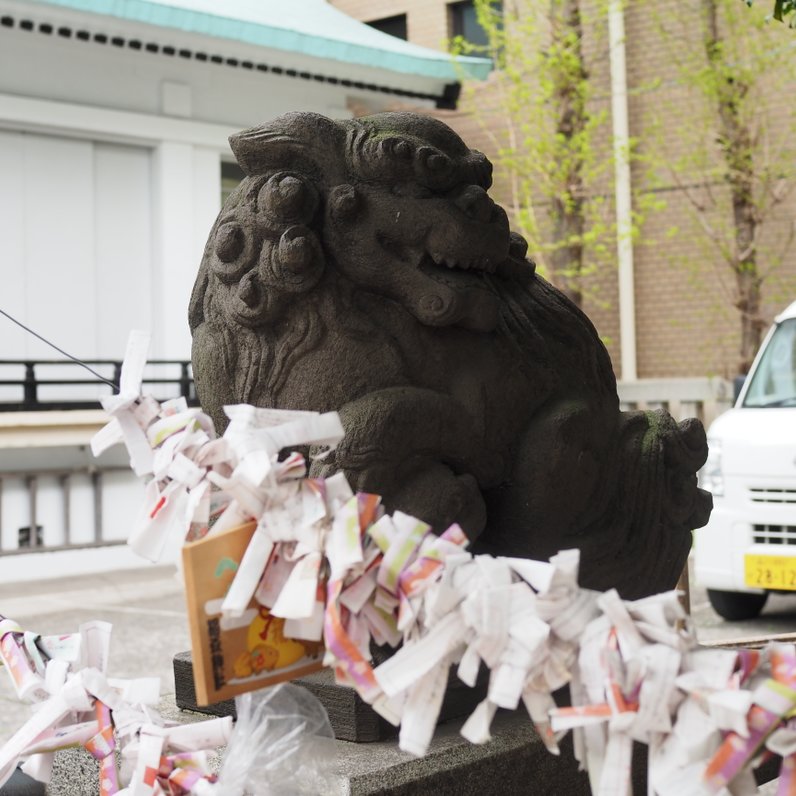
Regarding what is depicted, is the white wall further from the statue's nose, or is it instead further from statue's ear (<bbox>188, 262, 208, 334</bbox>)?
the statue's nose

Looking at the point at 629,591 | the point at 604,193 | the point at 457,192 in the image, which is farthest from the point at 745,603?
the point at 604,193

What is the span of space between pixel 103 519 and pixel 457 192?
5.28 m

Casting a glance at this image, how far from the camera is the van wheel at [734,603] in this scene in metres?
4.65

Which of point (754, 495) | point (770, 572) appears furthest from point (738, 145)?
point (770, 572)

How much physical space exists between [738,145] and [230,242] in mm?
6688

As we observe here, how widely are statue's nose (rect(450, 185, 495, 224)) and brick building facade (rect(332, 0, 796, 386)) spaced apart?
21.8 ft

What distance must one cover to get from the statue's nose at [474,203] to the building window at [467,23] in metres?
8.14

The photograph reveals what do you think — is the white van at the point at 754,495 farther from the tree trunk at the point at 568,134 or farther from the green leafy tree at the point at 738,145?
the green leafy tree at the point at 738,145

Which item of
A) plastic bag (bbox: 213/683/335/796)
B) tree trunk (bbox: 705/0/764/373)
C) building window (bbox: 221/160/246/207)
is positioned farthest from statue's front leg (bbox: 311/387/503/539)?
tree trunk (bbox: 705/0/764/373)

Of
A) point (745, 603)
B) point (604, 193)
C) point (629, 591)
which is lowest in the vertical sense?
point (745, 603)

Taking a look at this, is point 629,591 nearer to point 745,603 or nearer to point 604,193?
point 745,603

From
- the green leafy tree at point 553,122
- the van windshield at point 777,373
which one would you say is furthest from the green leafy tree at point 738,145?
the van windshield at point 777,373

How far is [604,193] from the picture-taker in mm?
8641

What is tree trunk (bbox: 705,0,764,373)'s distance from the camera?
296 inches
